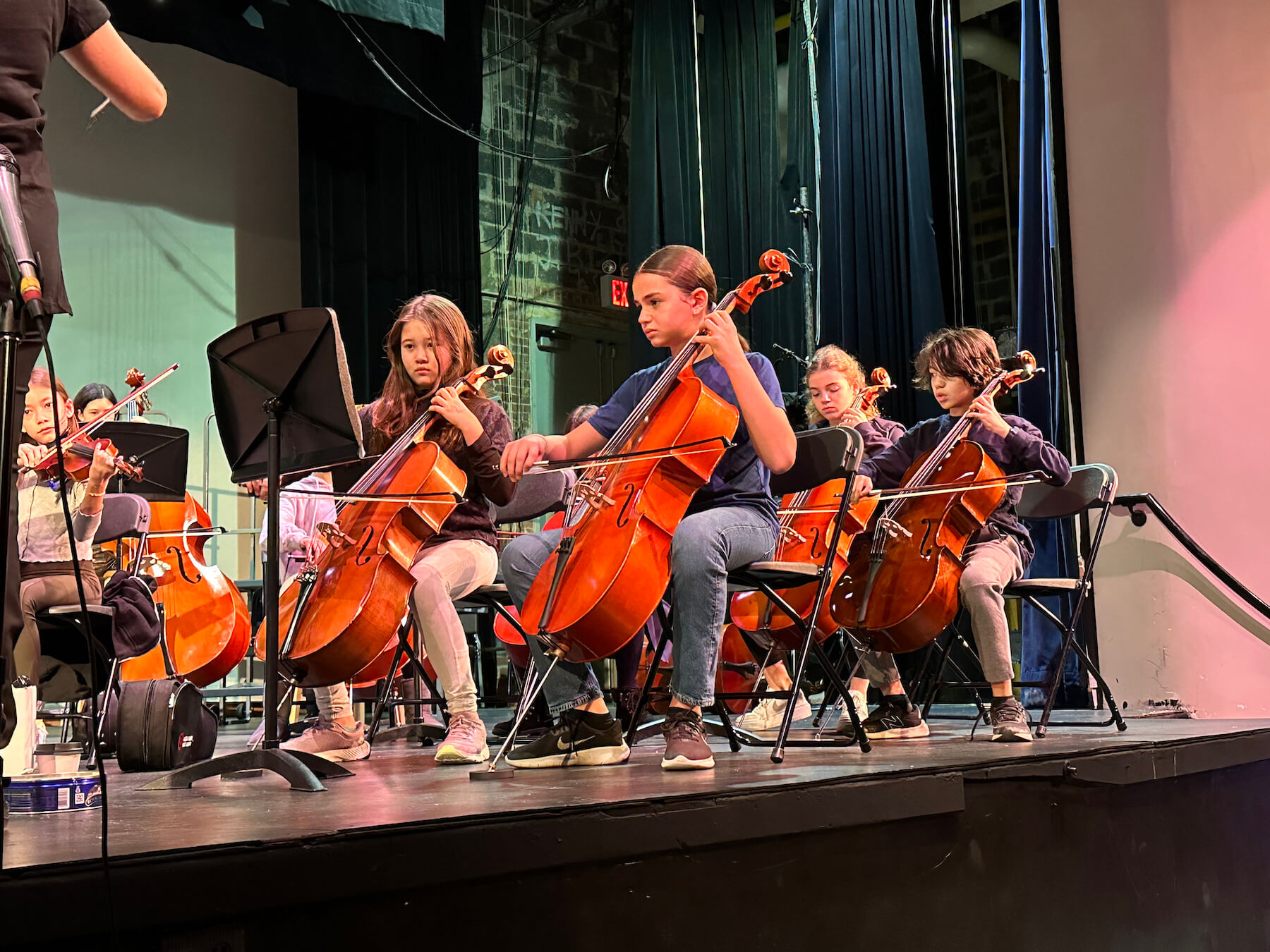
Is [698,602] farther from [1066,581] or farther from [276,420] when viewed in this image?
[1066,581]

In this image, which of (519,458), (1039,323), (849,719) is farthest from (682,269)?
(1039,323)

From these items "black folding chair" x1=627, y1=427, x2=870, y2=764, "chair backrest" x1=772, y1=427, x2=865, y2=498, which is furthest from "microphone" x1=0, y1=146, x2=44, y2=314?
"chair backrest" x1=772, y1=427, x2=865, y2=498

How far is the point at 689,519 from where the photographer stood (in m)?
2.50

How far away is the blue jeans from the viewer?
7.98 ft

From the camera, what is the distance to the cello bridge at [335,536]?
2689 millimetres

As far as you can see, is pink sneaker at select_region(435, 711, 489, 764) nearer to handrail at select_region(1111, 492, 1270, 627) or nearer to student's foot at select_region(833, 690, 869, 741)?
student's foot at select_region(833, 690, 869, 741)

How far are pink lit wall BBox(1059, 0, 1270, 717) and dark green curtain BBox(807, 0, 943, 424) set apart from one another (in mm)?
1393

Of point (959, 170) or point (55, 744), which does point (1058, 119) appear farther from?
point (55, 744)

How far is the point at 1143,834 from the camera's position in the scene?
2.62 metres

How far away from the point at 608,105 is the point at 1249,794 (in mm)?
6092

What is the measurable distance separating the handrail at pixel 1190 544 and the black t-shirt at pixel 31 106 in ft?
9.81

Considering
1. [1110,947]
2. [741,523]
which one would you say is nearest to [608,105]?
[741,523]

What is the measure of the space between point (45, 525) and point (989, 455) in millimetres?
2422

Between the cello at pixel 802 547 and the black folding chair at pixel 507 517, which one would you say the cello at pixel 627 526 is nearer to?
the black folding chair at pixel 507 517
